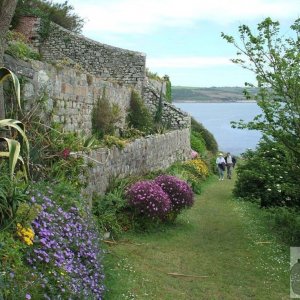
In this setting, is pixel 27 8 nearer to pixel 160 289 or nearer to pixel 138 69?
pixel 138 69

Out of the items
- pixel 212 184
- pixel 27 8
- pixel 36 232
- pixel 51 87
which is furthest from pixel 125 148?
pixel 27 8

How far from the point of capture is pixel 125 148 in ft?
36.6

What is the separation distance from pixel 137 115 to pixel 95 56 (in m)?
4.70

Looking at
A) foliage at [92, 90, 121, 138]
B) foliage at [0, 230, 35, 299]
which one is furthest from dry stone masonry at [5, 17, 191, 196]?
foliage at [0, 230, 35, 299]

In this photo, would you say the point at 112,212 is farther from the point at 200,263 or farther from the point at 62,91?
the point at 62,91

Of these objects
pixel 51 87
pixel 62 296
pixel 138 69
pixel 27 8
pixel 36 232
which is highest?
pixel 27 8

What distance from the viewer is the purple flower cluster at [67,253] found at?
14.6ft

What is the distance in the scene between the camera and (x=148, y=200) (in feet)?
28.9

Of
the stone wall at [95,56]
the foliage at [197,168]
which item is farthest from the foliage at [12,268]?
the stone wall at [95,56]

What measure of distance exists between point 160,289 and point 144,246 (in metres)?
2.01

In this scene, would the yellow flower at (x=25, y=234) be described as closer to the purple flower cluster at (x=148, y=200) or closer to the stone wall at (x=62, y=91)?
the stone wall at (x=62, y=91)

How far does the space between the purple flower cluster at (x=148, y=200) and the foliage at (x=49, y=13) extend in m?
13.5

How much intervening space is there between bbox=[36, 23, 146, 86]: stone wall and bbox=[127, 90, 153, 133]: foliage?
3.37m

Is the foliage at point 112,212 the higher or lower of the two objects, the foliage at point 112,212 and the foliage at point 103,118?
the lower
